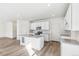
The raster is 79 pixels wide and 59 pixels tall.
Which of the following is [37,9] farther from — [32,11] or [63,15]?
[63,15]

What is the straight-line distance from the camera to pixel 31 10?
103 cm

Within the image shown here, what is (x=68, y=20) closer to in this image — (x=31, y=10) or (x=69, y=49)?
(x=69, y=49)

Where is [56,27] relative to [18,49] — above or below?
above

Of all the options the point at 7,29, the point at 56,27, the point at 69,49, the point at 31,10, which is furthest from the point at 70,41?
the point at 7,29

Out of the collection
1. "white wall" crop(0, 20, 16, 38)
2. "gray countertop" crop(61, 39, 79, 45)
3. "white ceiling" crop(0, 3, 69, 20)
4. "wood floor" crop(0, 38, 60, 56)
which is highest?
"white ceiling" crop(0, 3, 69, 20)

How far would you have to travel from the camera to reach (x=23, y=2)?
94cm

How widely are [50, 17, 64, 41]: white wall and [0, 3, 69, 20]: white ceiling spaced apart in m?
→ 0.07

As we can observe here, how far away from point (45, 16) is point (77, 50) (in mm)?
642

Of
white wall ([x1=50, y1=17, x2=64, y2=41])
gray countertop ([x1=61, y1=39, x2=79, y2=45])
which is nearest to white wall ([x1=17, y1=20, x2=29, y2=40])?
white wall ([x1=50, y1=17, x2=64, y2=41])

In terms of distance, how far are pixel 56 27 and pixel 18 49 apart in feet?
2.13

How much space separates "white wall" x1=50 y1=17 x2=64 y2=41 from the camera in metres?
1.04

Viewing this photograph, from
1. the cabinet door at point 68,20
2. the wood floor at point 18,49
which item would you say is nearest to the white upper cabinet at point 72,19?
the cabinet door at point 68,20

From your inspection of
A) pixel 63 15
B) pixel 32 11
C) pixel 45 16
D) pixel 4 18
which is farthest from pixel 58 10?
pixel 4 18

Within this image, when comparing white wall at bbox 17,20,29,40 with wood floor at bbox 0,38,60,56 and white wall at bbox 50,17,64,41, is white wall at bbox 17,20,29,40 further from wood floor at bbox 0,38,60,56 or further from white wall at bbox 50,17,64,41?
white wall at bbox 50,17,64,41
